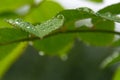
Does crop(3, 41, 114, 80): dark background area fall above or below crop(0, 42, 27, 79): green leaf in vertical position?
below

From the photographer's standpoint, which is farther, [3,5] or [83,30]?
[3,5]

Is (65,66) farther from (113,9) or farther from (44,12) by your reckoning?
(113,9)

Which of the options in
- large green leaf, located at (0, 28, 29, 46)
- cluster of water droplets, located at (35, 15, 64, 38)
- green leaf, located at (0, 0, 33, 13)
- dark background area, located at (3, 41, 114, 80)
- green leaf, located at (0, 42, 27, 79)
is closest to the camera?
cluster of water droplets, located at (35, 15, 64, 38)

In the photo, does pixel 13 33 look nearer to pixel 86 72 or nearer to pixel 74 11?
pixel 74 11

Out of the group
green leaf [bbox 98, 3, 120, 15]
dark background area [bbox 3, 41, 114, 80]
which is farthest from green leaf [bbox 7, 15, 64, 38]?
dark background area [bbox 3, 41, 114, 80]

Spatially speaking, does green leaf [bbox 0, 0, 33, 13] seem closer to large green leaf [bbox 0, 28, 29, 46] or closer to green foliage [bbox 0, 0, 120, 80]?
green foliage [bbox 0, 0, 120, 80]

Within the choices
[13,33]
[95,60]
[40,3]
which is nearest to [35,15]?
[40,3]

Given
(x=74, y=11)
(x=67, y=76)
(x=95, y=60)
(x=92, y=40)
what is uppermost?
(x=74, y=11)
